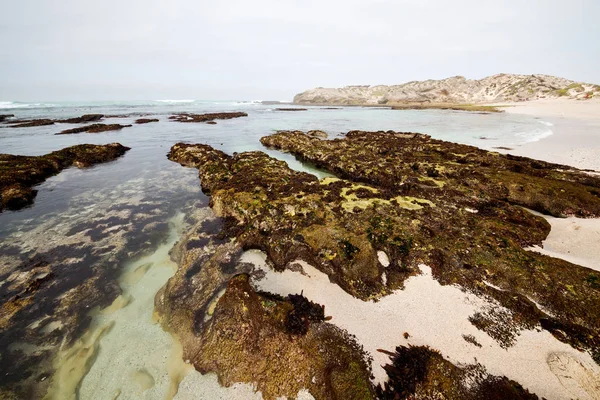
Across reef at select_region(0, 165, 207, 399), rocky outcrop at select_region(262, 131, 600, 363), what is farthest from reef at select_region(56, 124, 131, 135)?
rocky outcrop at select_region(262, 131, 600, 363)

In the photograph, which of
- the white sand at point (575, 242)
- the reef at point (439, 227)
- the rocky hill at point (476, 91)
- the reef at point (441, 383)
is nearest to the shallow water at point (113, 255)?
the reef at point (441, 383)

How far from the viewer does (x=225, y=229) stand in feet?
31.7

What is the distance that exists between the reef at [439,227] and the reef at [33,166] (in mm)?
9325

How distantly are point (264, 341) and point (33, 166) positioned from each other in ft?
72.2

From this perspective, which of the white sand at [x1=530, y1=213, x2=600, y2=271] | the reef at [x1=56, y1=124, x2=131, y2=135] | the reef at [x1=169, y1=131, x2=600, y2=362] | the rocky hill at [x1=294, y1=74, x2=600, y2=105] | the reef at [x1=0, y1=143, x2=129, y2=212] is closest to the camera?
the reef at [x1=169, y1=131, x2=600, y2=362]

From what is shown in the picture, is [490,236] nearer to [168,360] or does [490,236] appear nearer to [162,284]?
[168,360]

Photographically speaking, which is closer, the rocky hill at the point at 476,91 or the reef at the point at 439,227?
the reef at the point at 439,227

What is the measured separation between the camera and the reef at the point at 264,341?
4.45m

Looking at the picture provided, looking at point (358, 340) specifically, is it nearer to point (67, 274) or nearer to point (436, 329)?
point (436, 329)

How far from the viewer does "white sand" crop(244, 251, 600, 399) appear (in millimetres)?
4316

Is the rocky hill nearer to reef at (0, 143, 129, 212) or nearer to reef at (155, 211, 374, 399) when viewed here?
reef at (155, 211, 374, 399)

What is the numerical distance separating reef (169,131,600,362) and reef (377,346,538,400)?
108 cm

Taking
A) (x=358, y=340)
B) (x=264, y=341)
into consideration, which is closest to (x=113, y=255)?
(x=264, y=341)

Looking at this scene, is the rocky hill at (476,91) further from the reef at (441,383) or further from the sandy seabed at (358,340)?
the reef at (441,383)
